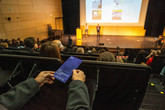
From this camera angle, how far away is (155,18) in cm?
959

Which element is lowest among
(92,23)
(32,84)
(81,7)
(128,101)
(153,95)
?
(153,95)

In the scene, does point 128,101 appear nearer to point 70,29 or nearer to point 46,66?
point 46,66

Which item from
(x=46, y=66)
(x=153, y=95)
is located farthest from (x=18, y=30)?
(x=153, y=95)

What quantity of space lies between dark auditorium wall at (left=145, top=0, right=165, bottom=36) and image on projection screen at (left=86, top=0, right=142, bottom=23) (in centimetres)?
130

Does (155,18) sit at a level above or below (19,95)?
above

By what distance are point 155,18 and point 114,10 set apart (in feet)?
12.9

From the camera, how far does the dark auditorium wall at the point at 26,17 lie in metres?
5.70

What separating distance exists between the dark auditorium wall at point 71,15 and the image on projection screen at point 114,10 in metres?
1.44

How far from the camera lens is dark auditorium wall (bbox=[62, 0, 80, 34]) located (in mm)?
10500

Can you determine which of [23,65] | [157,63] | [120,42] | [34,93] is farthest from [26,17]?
[34,93]

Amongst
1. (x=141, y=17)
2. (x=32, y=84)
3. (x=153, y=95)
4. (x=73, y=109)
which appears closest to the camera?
(x=73, y=109)

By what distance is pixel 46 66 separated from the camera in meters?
0.86

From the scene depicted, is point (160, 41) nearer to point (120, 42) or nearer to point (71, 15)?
point (120, 42)

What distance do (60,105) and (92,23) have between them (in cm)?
1001
